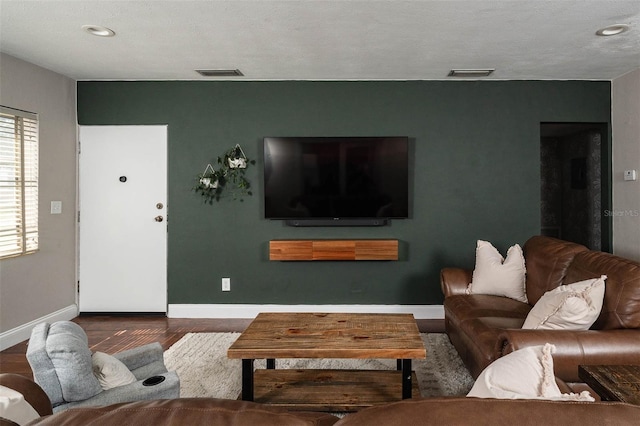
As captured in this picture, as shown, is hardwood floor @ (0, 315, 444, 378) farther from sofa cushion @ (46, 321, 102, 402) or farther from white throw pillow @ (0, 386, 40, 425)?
white throw pillow @ (0, 386, 40, 425)

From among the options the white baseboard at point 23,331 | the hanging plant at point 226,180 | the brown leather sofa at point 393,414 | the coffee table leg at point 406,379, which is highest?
the hanging plant at point 226,180

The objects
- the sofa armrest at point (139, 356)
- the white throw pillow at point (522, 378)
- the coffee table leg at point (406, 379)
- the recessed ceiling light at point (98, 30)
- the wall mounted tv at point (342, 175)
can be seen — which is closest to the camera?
the white throw pillow at point (522, 378)

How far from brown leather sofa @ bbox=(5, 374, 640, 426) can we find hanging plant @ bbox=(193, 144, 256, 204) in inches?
160

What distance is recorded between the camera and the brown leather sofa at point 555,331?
221 cm

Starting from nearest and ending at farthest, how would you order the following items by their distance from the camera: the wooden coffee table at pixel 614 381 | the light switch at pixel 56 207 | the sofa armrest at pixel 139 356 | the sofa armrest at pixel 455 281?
1. the wooden coffee table at pixel 614 381
2. the sofa armrest at pixel 139 356
3. the sofa armrest at pixel 455 281
4. the light switch at pixel 56 207

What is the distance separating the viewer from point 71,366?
177 centimetres

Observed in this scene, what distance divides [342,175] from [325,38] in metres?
1.55

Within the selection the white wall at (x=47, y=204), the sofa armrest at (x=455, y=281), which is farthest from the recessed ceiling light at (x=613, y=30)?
the white wall at (x=47, y=204)

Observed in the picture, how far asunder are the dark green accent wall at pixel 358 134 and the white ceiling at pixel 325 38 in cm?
22

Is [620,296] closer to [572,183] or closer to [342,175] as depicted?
[342,175]

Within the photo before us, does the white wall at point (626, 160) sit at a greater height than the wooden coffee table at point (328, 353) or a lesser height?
greater

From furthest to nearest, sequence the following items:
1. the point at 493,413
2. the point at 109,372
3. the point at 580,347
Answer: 1. the point at 580,347
2. the point at 109,372
3. the point at 493,413

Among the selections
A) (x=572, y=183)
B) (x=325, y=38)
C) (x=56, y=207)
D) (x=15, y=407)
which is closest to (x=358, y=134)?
(x=325, y=38)

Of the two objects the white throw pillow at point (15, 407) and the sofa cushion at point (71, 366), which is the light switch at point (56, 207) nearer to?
the sofa cushion at point (71, 366)
